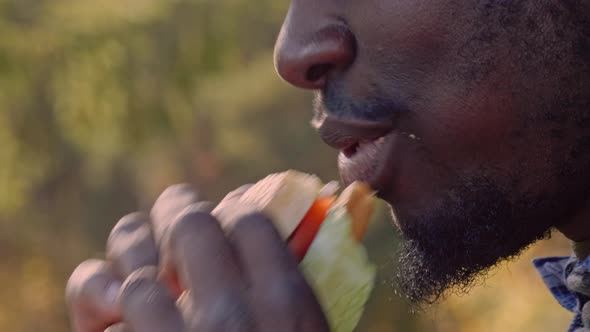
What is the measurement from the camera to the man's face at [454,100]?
134 centimetres

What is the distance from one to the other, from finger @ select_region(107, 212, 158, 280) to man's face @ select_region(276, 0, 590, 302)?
1.22ft

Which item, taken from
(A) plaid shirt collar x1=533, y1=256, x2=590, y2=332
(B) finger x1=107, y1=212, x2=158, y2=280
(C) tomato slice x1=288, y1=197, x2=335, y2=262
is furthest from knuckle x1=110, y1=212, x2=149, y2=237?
(A) plaid shirt collar x1=533, y1=256, x2=590, y2=332

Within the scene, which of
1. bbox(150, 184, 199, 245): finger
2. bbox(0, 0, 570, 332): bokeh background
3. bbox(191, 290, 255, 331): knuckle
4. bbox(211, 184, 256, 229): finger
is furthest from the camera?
bbox(0, 0, 570, 332): bokeh background

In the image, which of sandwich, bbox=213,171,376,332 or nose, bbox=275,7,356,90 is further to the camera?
nose, bbox=275,7,356,90

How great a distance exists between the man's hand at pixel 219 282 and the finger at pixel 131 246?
1cm

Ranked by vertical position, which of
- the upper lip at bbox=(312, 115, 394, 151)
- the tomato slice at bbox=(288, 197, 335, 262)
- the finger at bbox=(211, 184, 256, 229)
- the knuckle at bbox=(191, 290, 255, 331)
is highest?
the finger at bbox=(211, 184, 256, 229)

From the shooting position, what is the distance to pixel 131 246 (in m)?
1.21

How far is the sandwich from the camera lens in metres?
1.20

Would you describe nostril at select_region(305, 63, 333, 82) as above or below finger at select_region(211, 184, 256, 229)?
above

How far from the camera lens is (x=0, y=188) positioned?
7793mm

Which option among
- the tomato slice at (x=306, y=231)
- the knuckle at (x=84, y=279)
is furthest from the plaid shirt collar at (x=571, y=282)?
the knuckle at (x=84, y=279)

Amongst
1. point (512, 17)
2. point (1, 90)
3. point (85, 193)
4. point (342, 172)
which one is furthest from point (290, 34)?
point (85, 193)

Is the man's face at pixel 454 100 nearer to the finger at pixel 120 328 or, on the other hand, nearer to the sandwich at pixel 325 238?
the sandwich at pixel 325 238

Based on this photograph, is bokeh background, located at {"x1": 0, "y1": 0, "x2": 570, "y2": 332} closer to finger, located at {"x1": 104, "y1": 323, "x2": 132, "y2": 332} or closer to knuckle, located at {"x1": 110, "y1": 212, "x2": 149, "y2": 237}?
knuckle, located at {"x1": 110, "y1": 212, "x2": 149, "y2": 237}
